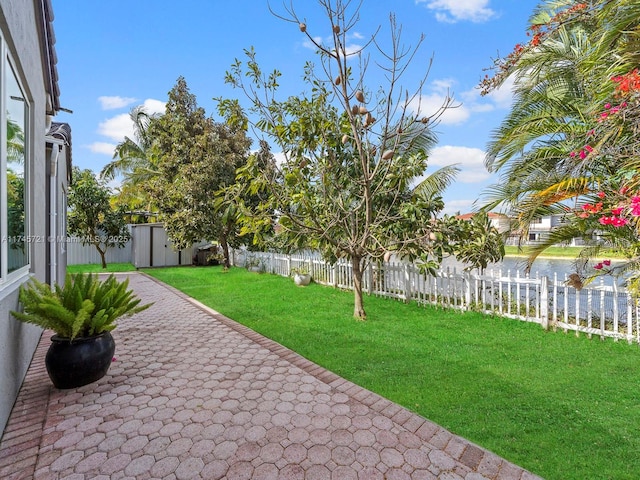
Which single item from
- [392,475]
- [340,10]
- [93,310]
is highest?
[340,10]

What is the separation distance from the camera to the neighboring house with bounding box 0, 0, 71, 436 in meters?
2.94

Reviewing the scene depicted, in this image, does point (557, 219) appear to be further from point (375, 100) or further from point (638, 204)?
point (375, 100)

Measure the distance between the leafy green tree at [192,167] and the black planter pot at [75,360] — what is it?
10197 mm

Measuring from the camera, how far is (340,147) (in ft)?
23.8

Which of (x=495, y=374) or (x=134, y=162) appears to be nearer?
(x=495, y=374)

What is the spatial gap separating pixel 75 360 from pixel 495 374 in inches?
189

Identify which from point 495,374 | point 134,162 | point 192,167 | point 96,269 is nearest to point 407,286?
point 495,374

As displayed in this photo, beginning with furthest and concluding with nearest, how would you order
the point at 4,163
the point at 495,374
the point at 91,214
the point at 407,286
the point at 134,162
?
the point at 134,162
the point at 91,214
the point at 407,286
the point at 495,374
the point at 4,163

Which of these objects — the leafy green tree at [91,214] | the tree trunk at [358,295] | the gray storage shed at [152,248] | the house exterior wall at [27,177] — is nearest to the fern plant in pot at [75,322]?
the house exterior wall at [27,177]

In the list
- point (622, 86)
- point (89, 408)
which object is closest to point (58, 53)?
point (89, 408)

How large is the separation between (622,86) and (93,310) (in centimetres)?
641

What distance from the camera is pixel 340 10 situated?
5121 millimetres

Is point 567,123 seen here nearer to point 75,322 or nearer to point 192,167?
point 75,322

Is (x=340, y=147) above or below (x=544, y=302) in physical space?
above
